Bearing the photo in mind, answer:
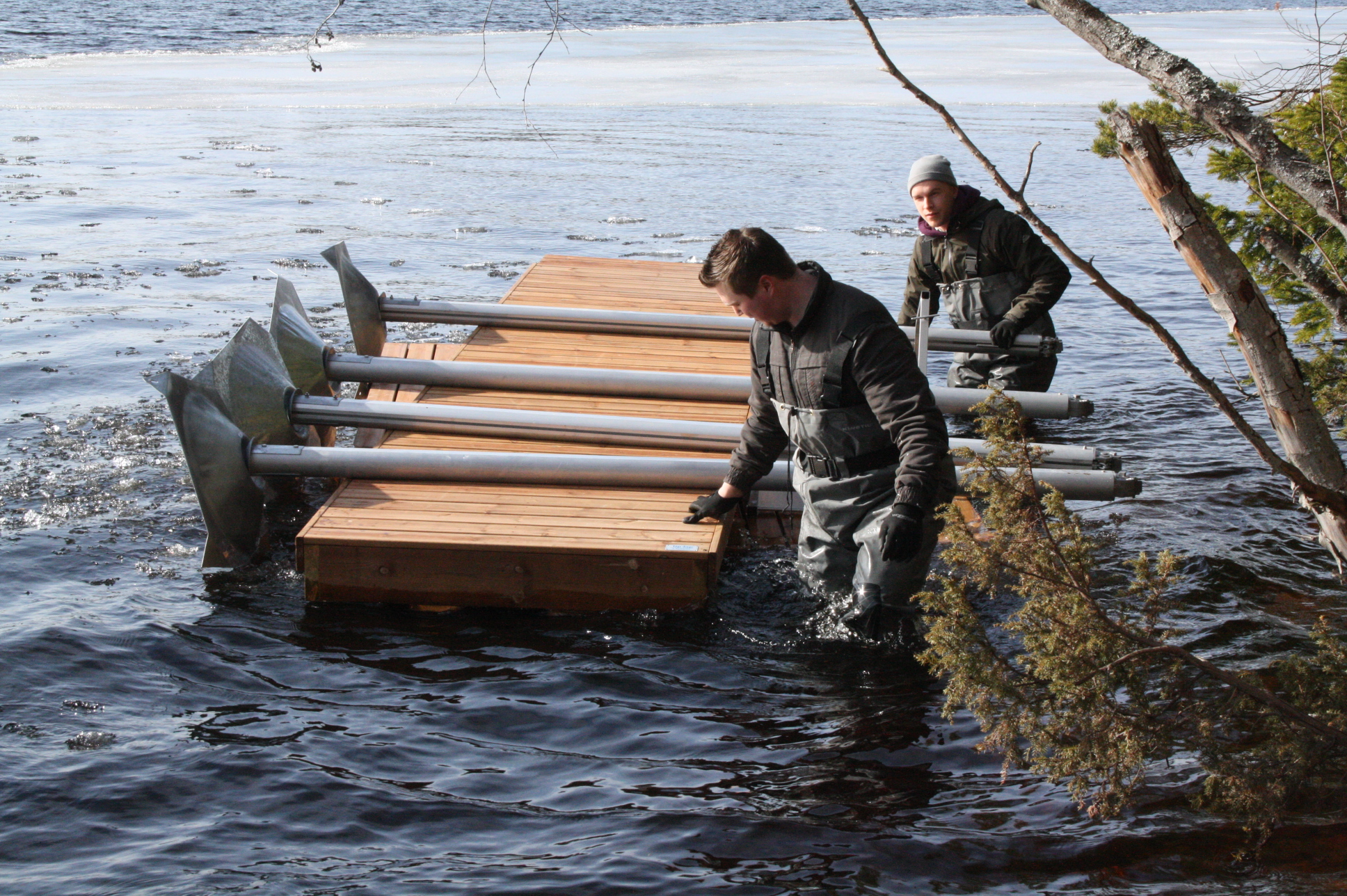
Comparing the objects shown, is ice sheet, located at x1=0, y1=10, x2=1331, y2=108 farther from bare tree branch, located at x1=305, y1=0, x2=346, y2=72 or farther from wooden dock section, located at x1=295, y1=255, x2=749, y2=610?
wooden dock section, located at x1=295, y1=255, x2=749, y2=610

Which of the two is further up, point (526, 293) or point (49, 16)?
point (49, 16)

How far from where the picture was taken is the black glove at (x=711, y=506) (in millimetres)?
5164

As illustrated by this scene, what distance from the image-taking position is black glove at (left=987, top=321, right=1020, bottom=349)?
22.4 ft

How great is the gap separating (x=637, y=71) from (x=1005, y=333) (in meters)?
20.9

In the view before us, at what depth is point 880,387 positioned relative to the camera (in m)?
4.30

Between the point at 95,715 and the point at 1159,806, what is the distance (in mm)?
3815

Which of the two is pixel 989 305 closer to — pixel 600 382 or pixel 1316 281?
pixel 600 382

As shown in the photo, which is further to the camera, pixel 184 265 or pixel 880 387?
pixel 184 265

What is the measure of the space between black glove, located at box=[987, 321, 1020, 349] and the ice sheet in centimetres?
1537

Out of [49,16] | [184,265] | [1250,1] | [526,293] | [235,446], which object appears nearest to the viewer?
[235,446]

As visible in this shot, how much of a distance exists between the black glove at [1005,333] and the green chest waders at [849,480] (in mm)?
2500

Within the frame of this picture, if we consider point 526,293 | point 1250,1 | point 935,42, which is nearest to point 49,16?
point 935,42

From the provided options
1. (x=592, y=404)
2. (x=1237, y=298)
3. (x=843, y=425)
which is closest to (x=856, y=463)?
(x=843, y=425)

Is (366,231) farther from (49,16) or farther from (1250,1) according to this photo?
(1250,1)
